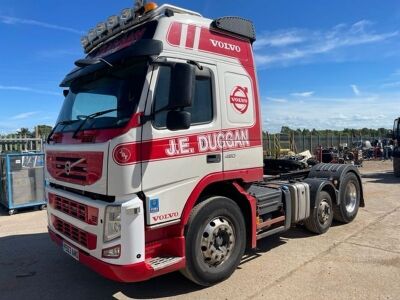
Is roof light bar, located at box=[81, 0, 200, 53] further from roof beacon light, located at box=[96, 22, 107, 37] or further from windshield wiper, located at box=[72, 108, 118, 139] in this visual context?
windshield wiper, located at box=[72, 108, 118, 139]

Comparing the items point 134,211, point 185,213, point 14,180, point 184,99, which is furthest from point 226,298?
point 14,180

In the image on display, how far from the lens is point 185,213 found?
14.9 feet

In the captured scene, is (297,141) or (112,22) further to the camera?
(297,141)

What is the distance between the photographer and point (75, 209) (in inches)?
181

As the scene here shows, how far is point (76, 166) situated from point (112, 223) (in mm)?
942

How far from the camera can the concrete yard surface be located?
188 inches

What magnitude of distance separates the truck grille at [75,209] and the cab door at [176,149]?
0.62 meters

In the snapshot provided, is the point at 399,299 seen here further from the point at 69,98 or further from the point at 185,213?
the point at 69,98

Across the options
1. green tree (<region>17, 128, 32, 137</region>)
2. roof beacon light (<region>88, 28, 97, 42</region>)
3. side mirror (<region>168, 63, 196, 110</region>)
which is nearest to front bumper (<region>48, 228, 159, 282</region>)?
side mirror (<region>168, 63, 196, 110</region>)

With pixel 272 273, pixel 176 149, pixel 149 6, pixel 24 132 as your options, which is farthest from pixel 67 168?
pixel 24 132

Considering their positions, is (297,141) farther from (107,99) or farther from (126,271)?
(126,271)

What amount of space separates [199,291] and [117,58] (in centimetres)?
296

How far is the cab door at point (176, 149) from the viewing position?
13.8 ft

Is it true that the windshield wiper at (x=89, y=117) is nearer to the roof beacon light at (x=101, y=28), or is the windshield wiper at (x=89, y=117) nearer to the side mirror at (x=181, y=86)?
the side mirror at (x=181, y=86)
